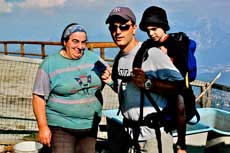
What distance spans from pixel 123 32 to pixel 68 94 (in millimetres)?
849

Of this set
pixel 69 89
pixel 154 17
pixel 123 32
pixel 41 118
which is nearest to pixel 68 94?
pixel 69 89

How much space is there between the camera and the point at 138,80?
267cm

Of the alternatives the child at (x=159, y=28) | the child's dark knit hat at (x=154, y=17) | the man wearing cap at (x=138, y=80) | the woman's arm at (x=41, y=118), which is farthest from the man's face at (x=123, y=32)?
the woman's arm at (x=41, y=118)

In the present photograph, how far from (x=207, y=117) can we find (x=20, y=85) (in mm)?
6738

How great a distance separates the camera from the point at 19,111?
27.4ft

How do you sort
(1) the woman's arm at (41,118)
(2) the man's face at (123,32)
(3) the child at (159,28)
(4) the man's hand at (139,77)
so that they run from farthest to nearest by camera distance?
(1) the woman's arm at (41,118), (3) the child at (159,28), (2) the man's face at (123,32), (4) the man's hand at (139,77)

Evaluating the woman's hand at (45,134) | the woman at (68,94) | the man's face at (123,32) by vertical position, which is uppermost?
the man's face at (123,32)

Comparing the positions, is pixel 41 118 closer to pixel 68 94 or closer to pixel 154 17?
pixel 68 94

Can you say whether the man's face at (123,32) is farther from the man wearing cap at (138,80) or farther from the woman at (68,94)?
the woman at (68,94)

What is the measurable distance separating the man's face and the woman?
550 millimetres

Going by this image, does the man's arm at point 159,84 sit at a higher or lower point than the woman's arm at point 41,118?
higher

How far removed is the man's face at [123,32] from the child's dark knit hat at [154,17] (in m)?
0.32

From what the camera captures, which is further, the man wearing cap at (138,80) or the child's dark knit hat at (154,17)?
the child's dark knit hat at (154,17)

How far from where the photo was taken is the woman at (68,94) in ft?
11.1
